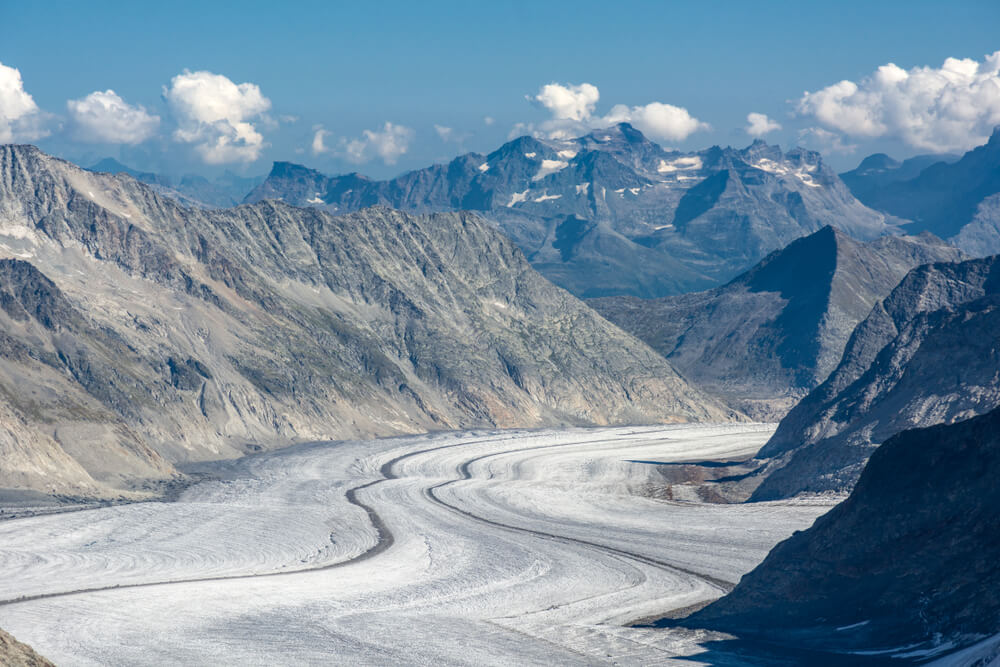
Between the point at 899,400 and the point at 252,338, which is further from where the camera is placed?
the point at 252,338

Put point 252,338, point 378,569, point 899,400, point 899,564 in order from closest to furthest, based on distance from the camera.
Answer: point 899,564 → point 378,569 → point 899,400 → point 252,338

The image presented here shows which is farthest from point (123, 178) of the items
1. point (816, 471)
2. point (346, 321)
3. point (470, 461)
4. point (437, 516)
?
point (816, 471)

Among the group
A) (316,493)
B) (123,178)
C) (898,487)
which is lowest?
(316,493)

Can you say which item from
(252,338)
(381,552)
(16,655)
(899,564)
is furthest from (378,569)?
(252,338)

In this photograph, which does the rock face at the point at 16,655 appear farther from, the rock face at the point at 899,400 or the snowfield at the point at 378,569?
the rock face at the point at 899,400

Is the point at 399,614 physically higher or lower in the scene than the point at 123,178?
lower

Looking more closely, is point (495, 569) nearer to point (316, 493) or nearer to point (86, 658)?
point (86, 658)

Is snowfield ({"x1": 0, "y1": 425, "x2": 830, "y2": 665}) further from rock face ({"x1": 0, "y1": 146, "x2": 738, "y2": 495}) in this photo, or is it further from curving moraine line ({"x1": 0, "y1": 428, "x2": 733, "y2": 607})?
rock face ({"x1": 0, "y1": 146, "x2": 738, "y2": 495})

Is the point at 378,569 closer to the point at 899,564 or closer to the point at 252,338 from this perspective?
the point at 899,564
